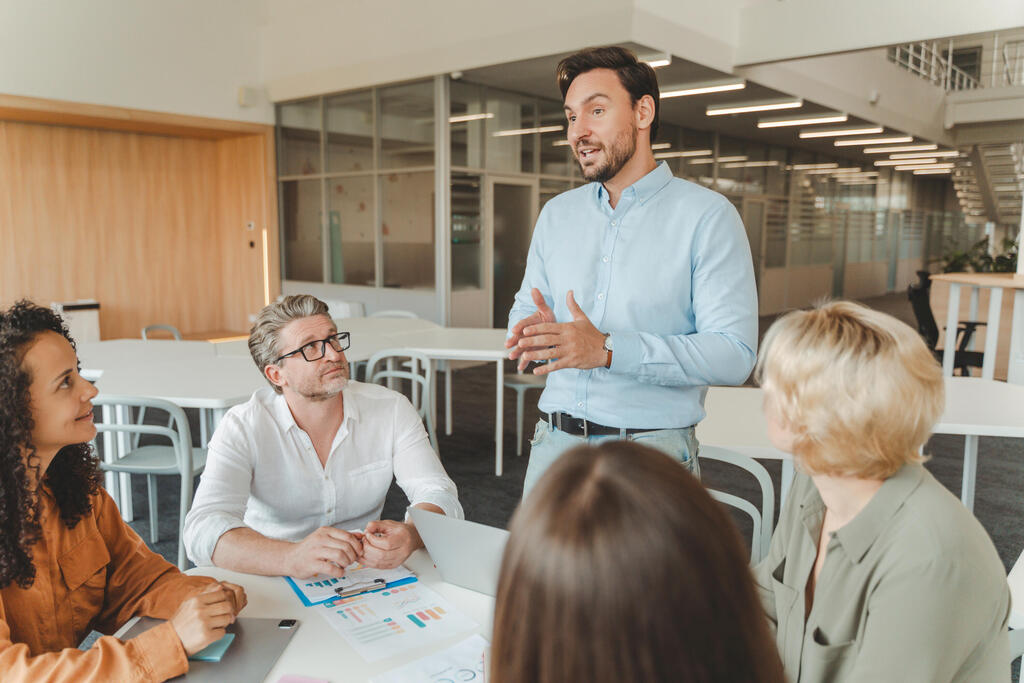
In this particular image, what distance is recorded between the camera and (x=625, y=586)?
0.49 meters

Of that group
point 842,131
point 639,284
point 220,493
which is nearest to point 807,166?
point 842,131

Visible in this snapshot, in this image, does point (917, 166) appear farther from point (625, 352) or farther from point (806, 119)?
point (625, 352)

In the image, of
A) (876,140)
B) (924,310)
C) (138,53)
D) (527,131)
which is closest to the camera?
(924,310)

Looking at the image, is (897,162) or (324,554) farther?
(897,162)

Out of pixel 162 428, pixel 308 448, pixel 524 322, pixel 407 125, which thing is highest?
pixel 407 125

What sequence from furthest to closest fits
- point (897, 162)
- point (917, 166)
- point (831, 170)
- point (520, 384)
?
point (917, 166)
point (897, 162)
point (831, 170)
point (520, 384)

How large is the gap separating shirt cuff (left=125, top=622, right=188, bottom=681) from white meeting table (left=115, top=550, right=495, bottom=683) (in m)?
0.14

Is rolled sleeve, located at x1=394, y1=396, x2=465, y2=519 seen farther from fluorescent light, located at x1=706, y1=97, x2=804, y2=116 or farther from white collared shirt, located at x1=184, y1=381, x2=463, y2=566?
fluorescent light, located at x1=706, y1=97, x2=804, y2=116

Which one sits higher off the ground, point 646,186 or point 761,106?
point 761,106

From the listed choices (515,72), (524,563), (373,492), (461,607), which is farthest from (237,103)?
(524,563)

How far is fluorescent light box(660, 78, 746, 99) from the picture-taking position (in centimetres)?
792

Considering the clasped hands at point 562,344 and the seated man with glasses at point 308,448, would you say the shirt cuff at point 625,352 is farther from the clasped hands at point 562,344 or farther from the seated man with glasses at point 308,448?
the seated man with glasses at point 308,448

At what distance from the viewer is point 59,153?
8258mm

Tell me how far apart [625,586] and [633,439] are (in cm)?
115
